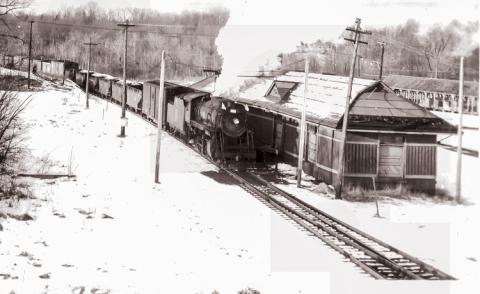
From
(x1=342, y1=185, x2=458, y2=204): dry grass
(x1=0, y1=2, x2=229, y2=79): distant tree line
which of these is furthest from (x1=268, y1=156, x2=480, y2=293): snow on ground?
(x1=0, y1=2, x2=229, y2=79): distant tree line

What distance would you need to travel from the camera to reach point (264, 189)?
782 inches

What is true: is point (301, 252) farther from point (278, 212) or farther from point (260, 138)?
point (260, 138)

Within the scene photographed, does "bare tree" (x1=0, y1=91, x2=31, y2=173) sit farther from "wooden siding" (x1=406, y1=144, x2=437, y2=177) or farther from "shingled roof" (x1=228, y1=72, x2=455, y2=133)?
"wooden siding" (x1=406, y1=144, x2=437, y2=177)

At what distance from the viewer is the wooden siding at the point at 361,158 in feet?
66.4

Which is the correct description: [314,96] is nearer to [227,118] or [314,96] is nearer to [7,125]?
[227,118]

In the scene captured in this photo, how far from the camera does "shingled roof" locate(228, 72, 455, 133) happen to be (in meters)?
19.8

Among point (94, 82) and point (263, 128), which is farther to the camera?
point (94, 82)

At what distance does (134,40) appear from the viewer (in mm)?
80875

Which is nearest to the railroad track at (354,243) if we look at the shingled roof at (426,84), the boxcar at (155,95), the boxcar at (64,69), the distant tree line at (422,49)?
the distant tree line at (422,49)

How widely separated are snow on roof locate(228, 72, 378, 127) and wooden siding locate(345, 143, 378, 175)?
1462mm

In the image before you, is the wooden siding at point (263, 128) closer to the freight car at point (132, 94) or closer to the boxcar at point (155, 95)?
the boxcar at point (155, 95)

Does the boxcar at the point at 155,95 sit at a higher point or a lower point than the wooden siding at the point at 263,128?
higher

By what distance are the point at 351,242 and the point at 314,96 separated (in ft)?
37.3

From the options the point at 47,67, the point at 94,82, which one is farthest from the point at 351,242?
the point at 47,67
